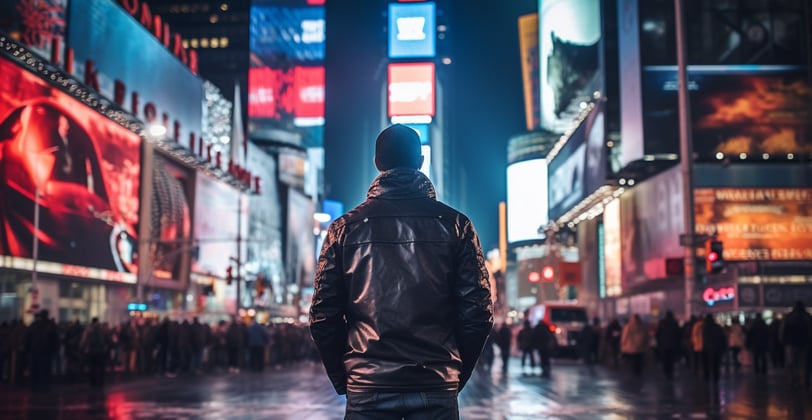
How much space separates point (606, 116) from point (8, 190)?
124ft

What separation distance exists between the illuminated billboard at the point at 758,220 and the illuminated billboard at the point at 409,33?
251ft

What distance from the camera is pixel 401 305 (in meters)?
4.08

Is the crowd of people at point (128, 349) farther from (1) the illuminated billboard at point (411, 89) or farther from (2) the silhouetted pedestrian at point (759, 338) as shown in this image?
(1) the illuminated billboard at point (411, 89)

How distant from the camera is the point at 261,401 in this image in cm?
1861

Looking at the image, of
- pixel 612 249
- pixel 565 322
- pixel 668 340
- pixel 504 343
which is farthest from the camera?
pixel 612 249

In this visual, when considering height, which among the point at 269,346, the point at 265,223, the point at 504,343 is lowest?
the point at 269,346

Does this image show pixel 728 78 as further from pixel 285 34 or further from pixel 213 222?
pixel 285 34

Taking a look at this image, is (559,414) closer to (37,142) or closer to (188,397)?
(188,397)

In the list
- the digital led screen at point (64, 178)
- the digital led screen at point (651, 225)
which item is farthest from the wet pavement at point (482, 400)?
the digital led screen at point (651, 225)

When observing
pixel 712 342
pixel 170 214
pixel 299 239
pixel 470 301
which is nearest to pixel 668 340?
pixel 712 342

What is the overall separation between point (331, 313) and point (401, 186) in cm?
62

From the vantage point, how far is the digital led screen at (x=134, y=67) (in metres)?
56.7

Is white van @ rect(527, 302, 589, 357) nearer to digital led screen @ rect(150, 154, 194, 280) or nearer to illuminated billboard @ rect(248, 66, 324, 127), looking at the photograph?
digital led screen @ rect(150, 154, 194, 280)

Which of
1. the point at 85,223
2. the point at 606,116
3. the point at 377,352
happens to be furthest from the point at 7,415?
the point at 606,116
